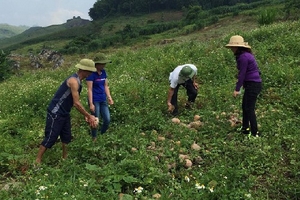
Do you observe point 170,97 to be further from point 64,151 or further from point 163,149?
point 64,151

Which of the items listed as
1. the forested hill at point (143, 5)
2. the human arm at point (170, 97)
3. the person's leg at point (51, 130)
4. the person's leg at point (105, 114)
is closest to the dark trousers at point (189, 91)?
the human arm at point (170, 97)

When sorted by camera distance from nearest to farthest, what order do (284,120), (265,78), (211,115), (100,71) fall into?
(100,71)
(284,120)
(211,115)
(265,78)

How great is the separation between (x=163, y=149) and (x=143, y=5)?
119 meters

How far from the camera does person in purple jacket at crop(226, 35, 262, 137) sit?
6652 millimetres

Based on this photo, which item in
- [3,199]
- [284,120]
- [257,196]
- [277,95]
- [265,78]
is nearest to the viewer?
[3,199]

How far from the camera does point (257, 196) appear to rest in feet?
Answer: 16.0

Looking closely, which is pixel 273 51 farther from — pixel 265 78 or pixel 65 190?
pixel 65 190

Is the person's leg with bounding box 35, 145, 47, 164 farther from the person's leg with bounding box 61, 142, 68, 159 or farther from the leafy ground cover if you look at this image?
the person's leg with bounding box 61, 142, 68, 159

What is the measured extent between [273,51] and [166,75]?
4.27 metres

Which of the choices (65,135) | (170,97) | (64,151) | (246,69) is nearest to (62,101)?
(65,135)

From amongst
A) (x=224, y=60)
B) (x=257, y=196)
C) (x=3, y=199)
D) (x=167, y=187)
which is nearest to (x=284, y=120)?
(x=257, y=196)

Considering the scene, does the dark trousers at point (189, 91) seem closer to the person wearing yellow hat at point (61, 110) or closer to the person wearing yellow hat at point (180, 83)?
the person wearing yellow hat at point (180, 83)

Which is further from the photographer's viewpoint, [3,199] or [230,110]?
[230,110]

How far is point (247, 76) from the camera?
684cm
